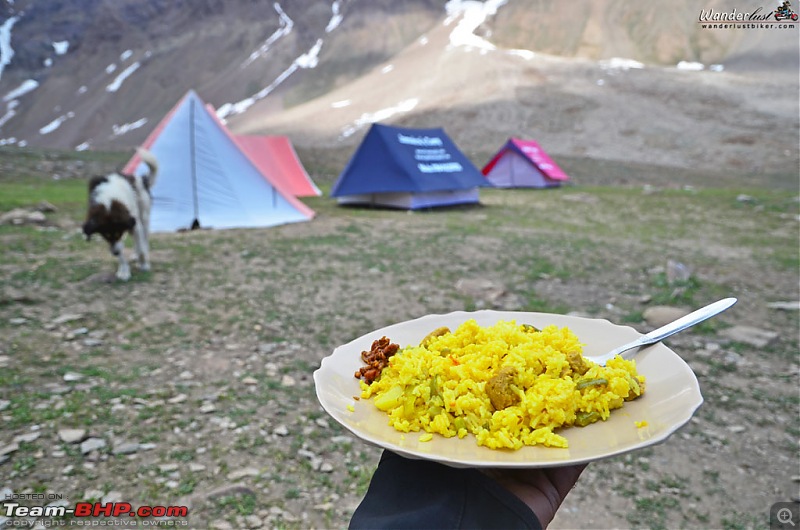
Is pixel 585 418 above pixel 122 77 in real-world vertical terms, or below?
below

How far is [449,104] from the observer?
123ft

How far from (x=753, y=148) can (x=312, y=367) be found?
29.4m

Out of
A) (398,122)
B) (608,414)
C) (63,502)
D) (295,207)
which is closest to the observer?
(608,414)

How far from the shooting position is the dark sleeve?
4.87ft

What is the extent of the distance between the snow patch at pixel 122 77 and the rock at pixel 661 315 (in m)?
60.2

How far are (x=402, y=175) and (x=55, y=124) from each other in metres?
51.5

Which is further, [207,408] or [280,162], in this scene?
[280,162]

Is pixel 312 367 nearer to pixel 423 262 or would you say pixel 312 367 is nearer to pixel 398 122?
pixel 423 262

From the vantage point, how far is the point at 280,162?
16.3 m

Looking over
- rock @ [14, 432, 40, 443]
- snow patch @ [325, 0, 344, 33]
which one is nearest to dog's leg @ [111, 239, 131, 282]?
rock @ [14, 432, 40, 443]

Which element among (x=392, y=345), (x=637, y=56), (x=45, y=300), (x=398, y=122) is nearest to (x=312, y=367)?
(x=392, y=345)

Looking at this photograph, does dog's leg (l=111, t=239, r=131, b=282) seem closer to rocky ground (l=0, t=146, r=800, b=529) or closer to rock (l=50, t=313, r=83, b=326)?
rocky ground (l=0, t=146, r=800, b=529)

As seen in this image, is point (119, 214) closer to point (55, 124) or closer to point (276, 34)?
point (55, 124)

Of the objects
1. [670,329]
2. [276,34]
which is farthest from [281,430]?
[276,34]
